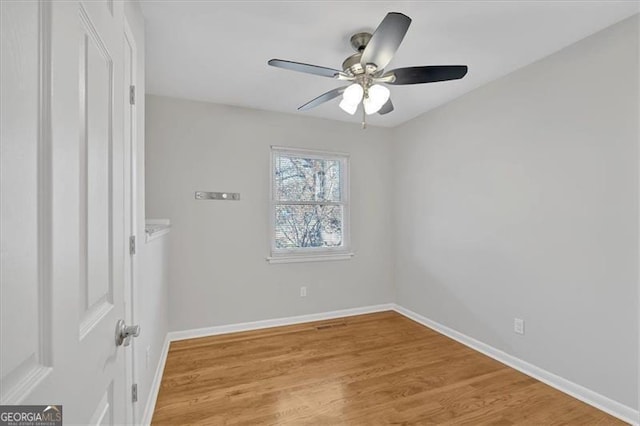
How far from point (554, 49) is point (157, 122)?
11.7ft

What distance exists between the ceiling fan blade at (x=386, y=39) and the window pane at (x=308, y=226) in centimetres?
223

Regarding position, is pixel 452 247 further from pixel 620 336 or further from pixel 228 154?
pixel 228 154

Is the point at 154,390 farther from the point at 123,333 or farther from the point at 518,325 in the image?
the point at 518,325

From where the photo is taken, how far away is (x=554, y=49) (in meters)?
2.30

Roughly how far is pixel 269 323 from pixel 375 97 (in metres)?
2.75

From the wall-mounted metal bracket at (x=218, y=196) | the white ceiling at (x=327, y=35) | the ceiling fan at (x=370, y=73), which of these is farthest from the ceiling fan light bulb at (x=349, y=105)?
the wall-mounted metal bracket at (x=218, y=196)

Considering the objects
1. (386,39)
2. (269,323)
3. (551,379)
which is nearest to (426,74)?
(386,39)

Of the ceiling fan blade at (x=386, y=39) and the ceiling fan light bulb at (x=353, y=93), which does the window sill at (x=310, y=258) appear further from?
the ceiling fan blade at (x=386, y=39)

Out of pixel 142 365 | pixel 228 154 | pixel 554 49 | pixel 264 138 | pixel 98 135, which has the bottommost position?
pixel 142 365

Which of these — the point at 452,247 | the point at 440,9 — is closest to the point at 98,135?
the point at 440,9

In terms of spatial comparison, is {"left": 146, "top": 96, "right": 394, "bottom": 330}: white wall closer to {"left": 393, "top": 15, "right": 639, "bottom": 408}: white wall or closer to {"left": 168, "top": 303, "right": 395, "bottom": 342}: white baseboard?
{"left": 168, "top": 303, "right": 395, "bottom": 342}: white baseboard

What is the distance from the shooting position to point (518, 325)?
2.59 m

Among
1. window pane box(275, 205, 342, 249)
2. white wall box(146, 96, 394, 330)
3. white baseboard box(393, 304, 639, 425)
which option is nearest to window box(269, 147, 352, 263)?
window pane box(275, 205, 342, 249)

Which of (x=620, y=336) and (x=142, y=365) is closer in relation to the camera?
(x=142, y=365)
